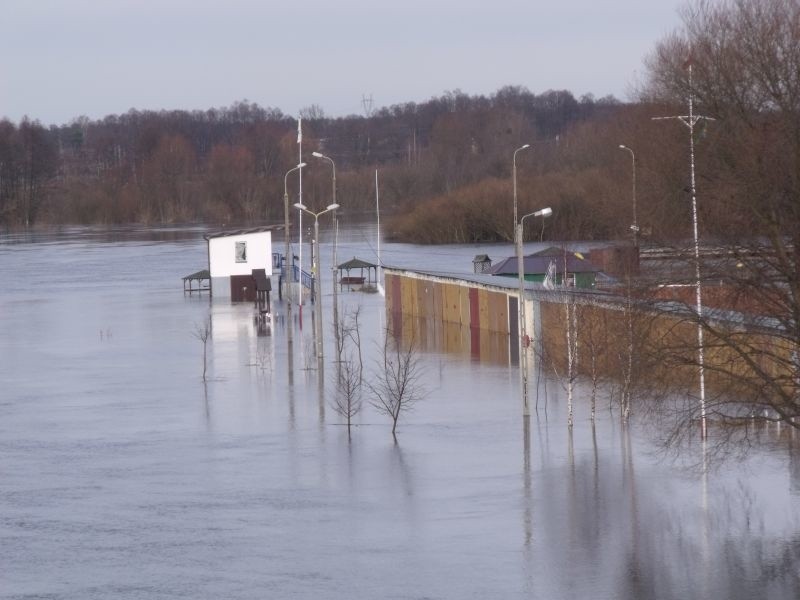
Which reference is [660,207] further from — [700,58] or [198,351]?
[198,351]

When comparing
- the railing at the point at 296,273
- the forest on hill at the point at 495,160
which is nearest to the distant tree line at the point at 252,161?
the forest on hill at the point at 495,160

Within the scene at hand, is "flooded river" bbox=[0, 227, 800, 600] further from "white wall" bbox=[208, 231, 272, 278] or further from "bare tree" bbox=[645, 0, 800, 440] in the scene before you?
"white wall" bbox=[208, 231, 272, 278]

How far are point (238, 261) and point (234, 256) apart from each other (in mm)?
237

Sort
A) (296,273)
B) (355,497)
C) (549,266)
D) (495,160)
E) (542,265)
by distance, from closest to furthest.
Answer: (355,497), (549,266), (542,265), (296,273), (495,160)

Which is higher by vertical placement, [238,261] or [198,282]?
[238,261]

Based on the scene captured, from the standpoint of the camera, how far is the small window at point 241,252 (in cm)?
4631

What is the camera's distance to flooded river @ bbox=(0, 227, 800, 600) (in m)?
13.4

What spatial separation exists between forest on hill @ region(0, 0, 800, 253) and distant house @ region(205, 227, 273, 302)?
1150 centimetres

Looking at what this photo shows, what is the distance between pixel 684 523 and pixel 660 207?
65.9 feet

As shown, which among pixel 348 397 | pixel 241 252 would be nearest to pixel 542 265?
pixel 241 252

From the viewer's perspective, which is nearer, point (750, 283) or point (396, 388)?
point (750, 283)

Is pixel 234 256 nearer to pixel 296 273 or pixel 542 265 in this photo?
pixel 296 273

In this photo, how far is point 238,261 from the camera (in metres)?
46.5

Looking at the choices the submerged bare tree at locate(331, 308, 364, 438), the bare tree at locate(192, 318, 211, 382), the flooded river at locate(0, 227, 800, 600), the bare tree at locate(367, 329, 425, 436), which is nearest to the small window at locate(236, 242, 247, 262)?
the bare tree at locate(192, 318, 211, 382)
